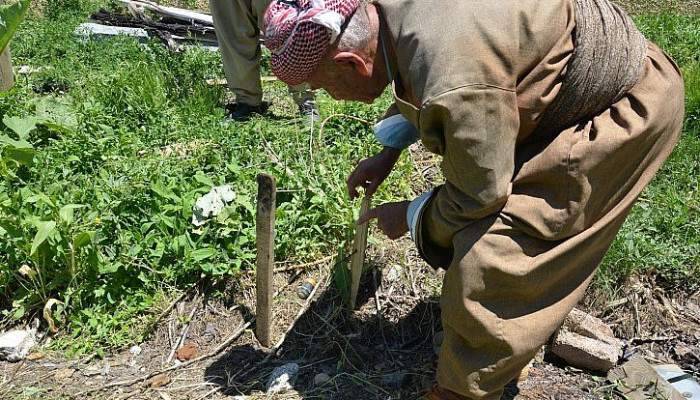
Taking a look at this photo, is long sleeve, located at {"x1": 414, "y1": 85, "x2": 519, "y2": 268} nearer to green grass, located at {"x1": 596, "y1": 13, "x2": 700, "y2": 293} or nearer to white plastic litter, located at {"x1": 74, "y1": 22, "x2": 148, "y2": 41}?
green grass, located at {"x1": 596, "y1": 13, "x2": 700, "y2": 293}

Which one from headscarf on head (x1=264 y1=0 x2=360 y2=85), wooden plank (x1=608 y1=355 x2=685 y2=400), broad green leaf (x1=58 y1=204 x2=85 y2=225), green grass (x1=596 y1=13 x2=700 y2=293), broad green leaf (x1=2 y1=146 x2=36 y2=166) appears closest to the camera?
headscarf on head (x1=264 y1=0 x2=360 y2=85)

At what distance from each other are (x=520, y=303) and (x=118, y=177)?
2.23 m

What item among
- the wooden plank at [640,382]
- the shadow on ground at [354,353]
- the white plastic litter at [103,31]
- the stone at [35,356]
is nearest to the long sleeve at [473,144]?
the shadow on ground at [354,353]

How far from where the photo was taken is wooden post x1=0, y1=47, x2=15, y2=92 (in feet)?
13.7

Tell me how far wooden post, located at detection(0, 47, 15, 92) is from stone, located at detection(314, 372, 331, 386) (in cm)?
294

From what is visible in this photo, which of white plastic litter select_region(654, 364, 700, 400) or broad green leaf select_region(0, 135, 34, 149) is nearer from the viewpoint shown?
white plastic litter select_region(654, 364, 700, 400)

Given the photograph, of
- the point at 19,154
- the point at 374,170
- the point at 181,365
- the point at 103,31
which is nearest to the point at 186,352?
the point at 181,365

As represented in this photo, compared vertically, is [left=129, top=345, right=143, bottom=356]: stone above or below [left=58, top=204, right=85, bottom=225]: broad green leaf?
below

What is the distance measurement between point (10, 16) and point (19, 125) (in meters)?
0.59

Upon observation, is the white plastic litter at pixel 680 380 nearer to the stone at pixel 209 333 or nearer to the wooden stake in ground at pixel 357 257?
the wooden stake in ground at pixel 357 257

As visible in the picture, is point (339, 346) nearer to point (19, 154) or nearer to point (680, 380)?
point (680, 380)

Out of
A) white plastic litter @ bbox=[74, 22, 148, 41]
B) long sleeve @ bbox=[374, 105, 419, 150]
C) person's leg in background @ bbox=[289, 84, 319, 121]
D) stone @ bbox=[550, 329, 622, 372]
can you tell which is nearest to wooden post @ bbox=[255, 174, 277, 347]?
long sleeve @ bbox=[374, 105, 419, 150]

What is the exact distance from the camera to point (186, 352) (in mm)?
2848

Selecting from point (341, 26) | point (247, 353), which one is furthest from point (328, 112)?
point (341, 26)
